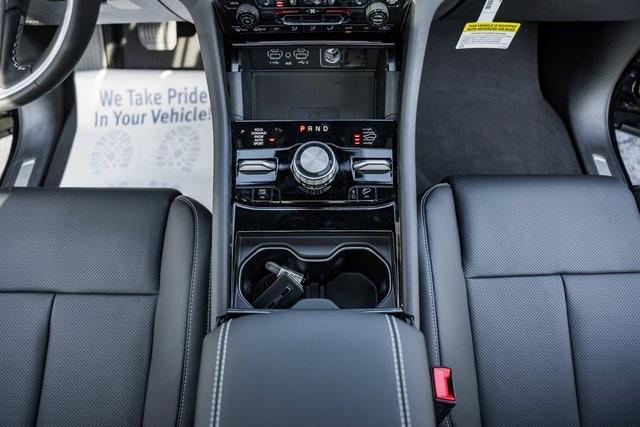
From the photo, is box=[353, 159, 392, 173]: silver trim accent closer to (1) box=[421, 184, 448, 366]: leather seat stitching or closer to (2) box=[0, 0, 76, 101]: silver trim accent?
(1) box=[421, 184, 448, 366]: leather seat stitching

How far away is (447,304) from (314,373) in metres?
0.43

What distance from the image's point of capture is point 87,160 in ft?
6.95

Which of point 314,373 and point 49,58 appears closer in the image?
point 314,373

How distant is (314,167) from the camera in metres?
1.17

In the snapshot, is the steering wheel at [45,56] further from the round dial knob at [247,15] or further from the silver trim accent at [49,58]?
the round dial knob at [247,15]

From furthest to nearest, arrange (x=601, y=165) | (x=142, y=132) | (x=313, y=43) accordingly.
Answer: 1. (x=142, y=132)
2. (x=601, y=165)
3. (x=313, y=43)

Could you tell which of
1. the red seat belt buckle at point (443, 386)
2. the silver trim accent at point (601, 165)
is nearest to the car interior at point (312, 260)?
the red seat belt buckle at point (443, 386)

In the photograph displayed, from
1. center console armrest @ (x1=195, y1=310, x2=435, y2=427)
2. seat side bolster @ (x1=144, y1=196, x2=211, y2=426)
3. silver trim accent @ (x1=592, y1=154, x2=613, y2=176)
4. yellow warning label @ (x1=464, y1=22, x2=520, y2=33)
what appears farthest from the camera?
silver trim accent @ (x1=592, y1=154, x2=613, y2=176)

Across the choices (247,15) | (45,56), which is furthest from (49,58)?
(247,15)

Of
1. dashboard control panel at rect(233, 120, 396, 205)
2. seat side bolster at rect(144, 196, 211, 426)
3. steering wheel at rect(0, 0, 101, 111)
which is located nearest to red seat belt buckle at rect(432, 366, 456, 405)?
dashboard control panel at rect(233, 120, 396, 205)

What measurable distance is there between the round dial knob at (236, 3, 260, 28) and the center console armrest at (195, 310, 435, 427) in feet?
2.14

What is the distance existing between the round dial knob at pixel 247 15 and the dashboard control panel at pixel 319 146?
22 centimetres

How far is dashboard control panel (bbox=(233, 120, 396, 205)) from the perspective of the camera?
4.02 feet

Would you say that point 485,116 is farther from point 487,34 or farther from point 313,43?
point 313,43
